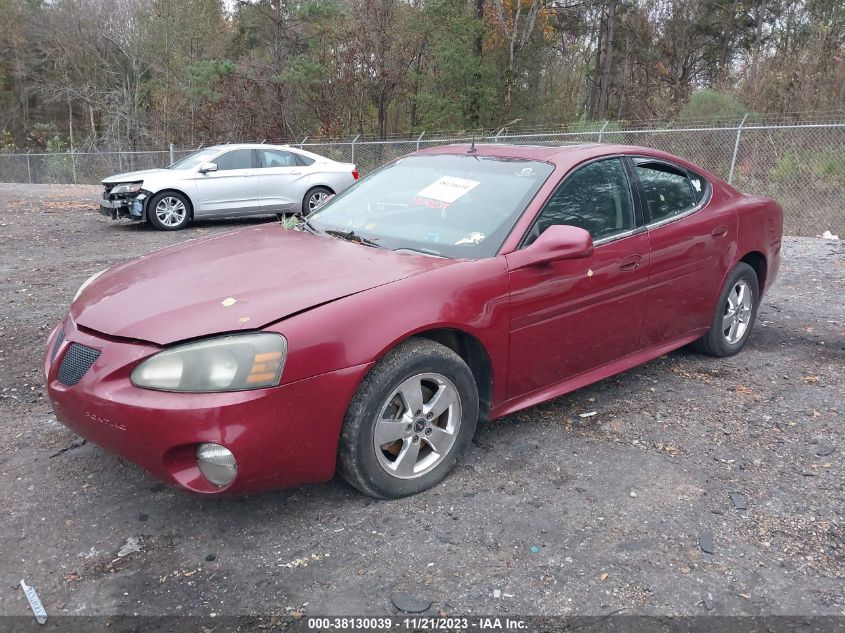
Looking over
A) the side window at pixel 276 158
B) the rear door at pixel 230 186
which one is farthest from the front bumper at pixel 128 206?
the side window at pixel 276 158

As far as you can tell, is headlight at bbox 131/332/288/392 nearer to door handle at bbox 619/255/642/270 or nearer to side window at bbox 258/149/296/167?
door handle at bbox 619/255/642/270

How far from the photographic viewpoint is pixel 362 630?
2365mm

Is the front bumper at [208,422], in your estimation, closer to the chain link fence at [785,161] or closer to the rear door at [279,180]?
the chain link fence at [785,161]

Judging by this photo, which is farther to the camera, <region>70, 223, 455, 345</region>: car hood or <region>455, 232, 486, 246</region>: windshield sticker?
<region>455, 232, 486, 246</region>: windshield sticker

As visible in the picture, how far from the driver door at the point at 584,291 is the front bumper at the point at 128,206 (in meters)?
9.31

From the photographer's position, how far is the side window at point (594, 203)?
3.71m

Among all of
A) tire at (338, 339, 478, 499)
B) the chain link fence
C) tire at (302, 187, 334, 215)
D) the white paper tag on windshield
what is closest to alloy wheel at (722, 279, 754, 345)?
the white paper tag on windshield

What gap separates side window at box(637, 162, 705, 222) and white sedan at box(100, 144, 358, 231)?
820 cm

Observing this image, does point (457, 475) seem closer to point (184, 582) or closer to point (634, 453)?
point (634, 453)

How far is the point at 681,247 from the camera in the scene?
A: 431 centimetres

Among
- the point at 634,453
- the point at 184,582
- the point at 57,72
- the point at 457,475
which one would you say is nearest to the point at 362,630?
the point at 184,582

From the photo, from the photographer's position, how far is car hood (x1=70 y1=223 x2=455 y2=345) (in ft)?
9.14

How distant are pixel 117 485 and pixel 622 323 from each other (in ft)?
9.11

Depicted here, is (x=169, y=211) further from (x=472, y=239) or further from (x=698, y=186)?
(x=472, y=239)
